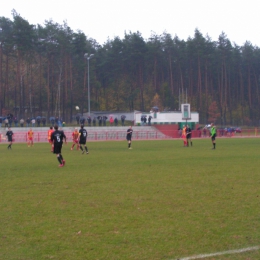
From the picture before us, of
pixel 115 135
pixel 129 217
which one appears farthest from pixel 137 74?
pixel 129 217

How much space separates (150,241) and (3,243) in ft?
7.01

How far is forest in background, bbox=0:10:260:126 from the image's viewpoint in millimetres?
77125

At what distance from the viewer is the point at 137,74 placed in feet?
296

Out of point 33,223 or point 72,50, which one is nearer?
point 33,223

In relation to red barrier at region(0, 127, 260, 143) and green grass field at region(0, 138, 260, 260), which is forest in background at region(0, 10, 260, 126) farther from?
green grass field at region(0, 138, 260, 260)

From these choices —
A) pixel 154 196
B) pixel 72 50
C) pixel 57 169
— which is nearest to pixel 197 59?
pixel 72 50

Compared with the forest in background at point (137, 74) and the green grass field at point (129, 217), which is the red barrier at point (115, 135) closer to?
the forest in background at point (137, 74)

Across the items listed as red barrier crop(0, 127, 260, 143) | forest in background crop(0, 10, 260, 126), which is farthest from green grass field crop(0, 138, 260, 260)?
forest in background crop(0, 10, 260, 126)

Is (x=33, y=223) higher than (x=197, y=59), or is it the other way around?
(x=197, y=59)

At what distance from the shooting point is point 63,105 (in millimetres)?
71875

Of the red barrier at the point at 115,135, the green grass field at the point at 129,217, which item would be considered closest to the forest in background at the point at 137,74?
the red barrier at the point at 115,135

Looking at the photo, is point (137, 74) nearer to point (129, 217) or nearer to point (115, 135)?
point (115, 135)

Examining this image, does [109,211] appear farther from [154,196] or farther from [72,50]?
[72,50]

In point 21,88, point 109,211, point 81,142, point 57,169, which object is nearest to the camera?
point 109,211
